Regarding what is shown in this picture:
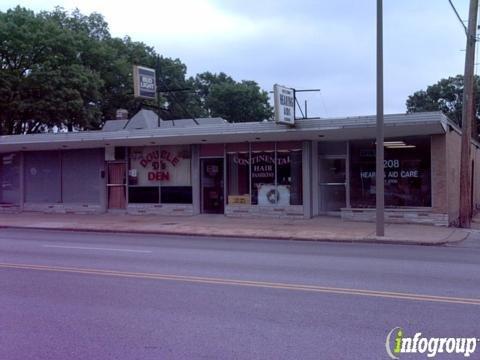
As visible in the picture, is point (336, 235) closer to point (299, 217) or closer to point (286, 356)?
point (299, 217)

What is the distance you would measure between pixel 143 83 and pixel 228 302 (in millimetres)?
20313

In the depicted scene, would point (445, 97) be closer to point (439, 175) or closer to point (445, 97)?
point (445, 97)

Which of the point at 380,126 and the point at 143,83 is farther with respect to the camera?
the point at 143,83

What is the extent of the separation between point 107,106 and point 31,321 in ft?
127

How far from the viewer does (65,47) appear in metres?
35.0

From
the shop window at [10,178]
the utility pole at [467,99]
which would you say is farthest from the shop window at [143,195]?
the utility pole at [467,99]

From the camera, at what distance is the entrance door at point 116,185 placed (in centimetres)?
2500

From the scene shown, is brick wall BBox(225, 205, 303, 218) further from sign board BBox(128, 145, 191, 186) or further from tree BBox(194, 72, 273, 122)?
tree BBox(194, 72, 273, 122)

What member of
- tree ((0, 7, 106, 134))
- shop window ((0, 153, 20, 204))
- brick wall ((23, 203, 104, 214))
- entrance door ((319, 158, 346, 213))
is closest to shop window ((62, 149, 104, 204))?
brick wall ((23, 203, 104, 214))

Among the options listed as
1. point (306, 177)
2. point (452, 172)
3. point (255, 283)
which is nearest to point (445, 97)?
point (452, 172)

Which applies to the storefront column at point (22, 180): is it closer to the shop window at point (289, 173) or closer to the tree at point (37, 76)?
the tree at point (37, 76)

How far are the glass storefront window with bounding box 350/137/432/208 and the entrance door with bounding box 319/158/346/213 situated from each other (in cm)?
49

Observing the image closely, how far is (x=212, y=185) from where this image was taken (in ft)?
76.8

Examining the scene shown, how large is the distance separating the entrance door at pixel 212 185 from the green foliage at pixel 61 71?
6.26m
